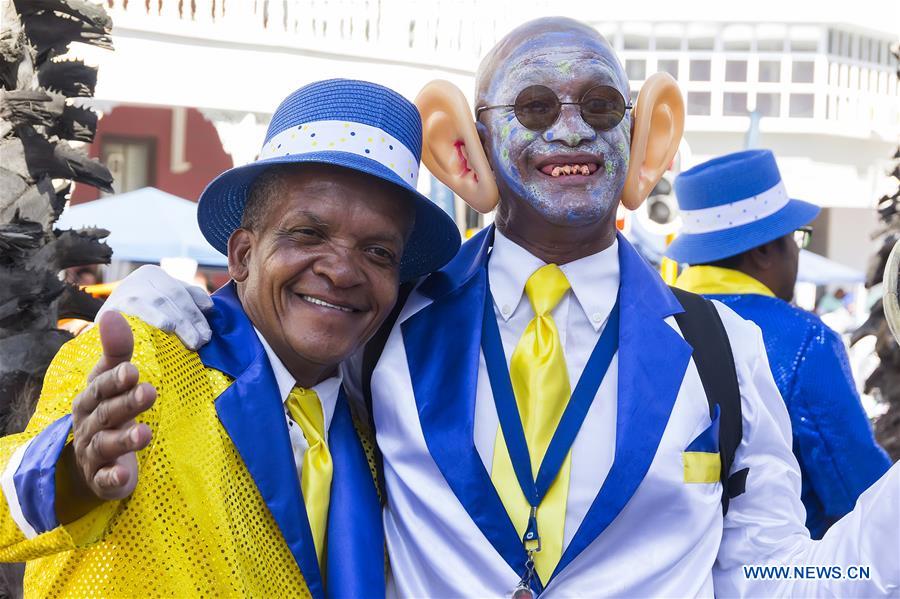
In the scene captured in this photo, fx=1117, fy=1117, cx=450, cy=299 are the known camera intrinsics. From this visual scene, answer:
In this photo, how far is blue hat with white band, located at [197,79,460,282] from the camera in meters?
2.32

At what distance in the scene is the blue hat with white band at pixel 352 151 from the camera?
2.32 m

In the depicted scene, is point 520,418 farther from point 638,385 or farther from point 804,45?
point 804,45

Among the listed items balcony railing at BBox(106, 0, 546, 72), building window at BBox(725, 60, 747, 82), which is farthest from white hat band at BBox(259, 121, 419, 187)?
building window at BBox(725, 60, 747, 82)

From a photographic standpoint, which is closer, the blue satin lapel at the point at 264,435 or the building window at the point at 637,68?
the blue satin lapel at the point at 264,435

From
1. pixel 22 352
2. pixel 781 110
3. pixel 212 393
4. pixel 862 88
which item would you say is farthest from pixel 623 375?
pixel 862 88

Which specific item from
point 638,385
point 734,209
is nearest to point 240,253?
point 638,385

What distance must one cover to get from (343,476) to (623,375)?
63cm

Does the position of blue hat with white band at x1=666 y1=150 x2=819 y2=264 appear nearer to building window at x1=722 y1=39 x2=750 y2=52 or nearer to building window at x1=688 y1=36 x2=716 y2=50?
building window at x1=688 y1=36 x2=716 y2=50

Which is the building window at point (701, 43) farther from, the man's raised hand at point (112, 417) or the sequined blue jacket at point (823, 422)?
the man's raised hand at point (112, 417)

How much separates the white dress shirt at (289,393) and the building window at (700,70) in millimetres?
18709

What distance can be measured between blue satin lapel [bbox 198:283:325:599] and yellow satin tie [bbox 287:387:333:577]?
6cm

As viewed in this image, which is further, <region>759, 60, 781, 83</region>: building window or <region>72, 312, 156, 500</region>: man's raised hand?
<region>759, 60, 781, 83</region>: building window

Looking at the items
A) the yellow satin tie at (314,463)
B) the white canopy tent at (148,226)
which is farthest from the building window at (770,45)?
the yellow satin tie at (314,463)

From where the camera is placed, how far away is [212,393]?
7.18 feet
